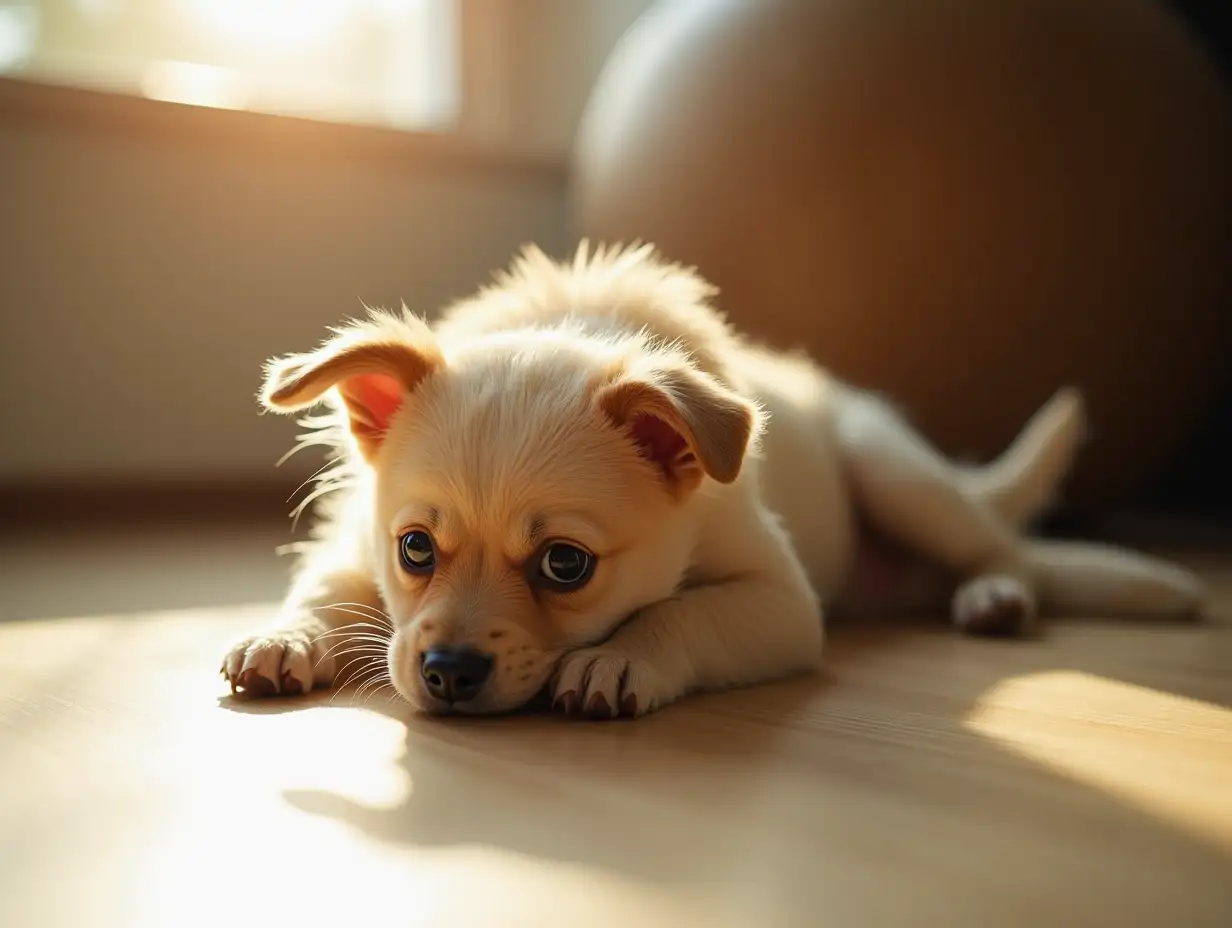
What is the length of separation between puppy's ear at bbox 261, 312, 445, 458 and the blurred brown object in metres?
1.49

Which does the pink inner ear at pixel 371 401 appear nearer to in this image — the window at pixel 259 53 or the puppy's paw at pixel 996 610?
the puppy's paw at pixel 996 610

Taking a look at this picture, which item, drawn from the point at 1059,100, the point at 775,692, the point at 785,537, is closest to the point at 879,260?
the point at 1059,100

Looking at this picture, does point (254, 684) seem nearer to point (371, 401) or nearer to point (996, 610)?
point (371, 401)

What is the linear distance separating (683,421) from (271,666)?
0.74 m

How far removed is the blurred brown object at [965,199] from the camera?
3121 millimetres

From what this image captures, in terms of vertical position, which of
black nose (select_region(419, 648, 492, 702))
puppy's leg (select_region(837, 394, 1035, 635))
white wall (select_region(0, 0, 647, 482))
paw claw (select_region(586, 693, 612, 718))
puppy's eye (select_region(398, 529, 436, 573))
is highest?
white wall (select_region(0, 0, 647, 482))

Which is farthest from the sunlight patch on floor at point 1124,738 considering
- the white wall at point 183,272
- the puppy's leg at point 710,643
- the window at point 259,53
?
the window at point 259,53

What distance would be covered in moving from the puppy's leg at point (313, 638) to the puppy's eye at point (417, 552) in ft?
0.48

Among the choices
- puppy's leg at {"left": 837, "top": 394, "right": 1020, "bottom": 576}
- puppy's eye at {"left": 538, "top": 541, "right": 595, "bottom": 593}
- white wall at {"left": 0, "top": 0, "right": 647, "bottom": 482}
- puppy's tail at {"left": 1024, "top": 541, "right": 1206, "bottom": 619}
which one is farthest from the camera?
white wall at {"left": 0, "top": 0, "right": 647, "bottom": 482}

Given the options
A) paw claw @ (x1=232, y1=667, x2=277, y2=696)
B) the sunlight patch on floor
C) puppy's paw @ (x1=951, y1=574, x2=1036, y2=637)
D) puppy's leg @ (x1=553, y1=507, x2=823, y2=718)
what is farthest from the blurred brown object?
paw claw @ (x1=232, y1=667, x2=277, y2=696)

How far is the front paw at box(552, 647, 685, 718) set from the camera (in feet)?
5.41

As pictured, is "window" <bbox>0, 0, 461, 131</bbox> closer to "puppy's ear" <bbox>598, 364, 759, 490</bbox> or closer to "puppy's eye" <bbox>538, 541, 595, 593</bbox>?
"puppy's ear" <bbox>598, 364, 759, 490</bbox>

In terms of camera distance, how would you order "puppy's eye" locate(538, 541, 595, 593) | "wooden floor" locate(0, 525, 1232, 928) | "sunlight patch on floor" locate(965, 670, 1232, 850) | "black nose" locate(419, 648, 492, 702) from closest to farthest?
"wooden floor" locate(0, 525, 1232, 928)
"sunlight patch on floor" locate(965, 670, 1232, 850)
"black nose" locate(419, 648, 492, 702)
"puppy's eye" locate(538, 541, 595, 593)

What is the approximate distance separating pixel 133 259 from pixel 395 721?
2.82m
